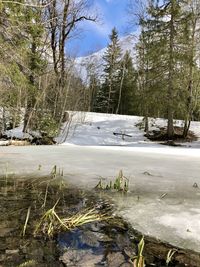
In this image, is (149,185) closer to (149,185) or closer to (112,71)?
(149,185)

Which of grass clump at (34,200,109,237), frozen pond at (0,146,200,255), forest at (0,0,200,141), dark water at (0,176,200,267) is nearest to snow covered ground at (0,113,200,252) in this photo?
frozen pond at (0,146,200,255)

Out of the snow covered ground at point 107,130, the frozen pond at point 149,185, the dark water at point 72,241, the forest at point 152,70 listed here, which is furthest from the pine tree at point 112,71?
the dark water at point 72,241

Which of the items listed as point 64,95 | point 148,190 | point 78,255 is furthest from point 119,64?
point 78,255

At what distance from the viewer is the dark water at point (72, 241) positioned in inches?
118

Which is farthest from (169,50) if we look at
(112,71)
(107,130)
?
(112,71)

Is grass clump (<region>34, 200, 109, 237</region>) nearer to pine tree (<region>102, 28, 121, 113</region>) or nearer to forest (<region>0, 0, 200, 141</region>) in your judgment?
forest (<region>0, 0, 200, 141</region>)

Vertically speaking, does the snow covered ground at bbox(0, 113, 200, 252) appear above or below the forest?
below

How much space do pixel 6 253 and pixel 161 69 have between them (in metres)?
19.3

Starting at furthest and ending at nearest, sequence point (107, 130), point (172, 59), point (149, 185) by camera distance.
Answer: point (107, 130), point (172, 59), point (149, 185)

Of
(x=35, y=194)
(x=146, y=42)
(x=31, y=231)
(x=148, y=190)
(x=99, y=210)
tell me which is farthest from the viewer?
(x=146, y=42)

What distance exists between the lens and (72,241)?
11.3 feet

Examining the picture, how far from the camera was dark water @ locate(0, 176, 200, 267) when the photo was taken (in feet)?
9.82

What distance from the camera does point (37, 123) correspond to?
18.9m

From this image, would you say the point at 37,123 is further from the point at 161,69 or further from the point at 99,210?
the point at 99,210
